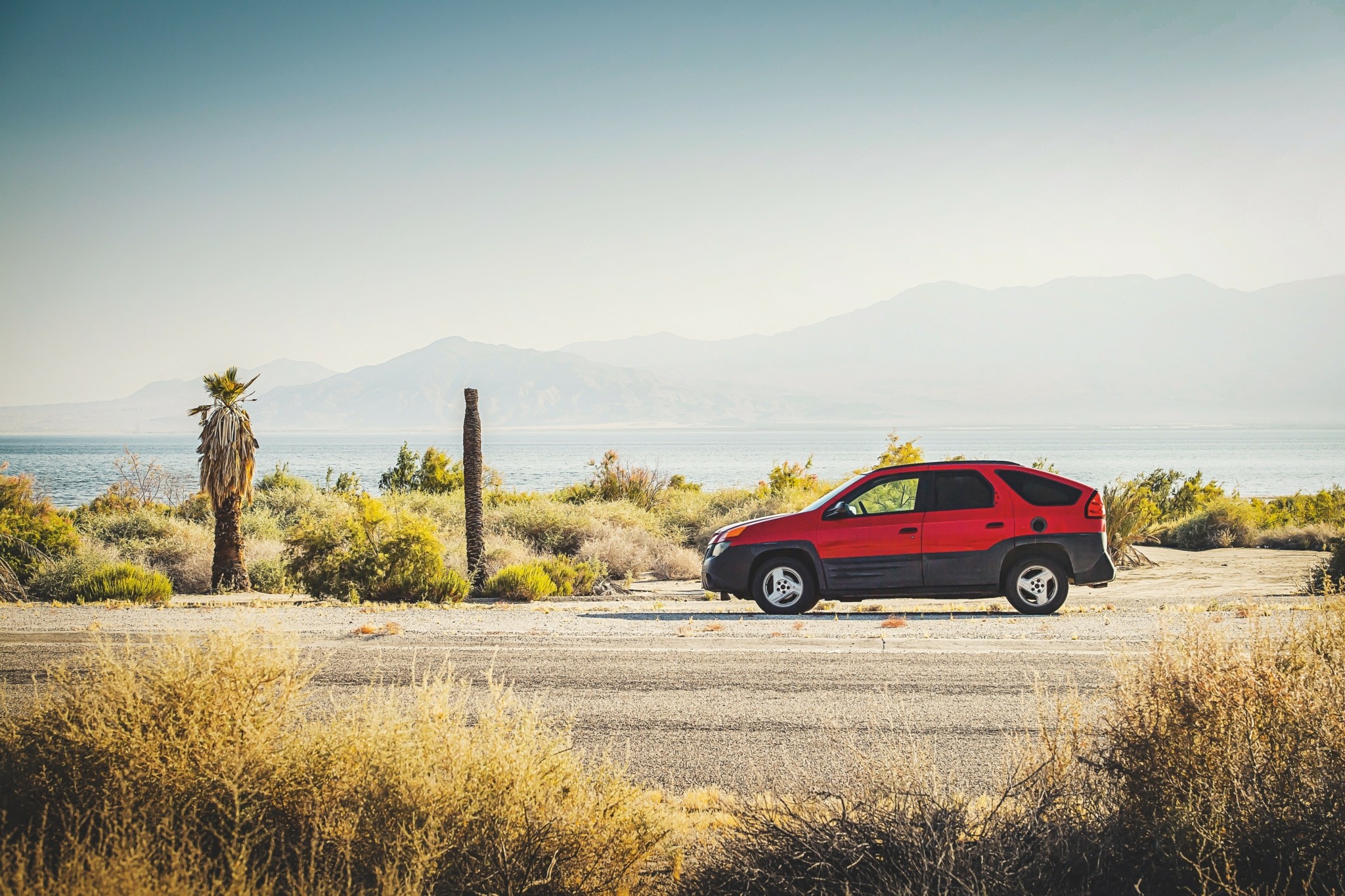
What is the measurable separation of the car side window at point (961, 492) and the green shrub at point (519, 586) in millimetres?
7331

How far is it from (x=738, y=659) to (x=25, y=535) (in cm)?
1641

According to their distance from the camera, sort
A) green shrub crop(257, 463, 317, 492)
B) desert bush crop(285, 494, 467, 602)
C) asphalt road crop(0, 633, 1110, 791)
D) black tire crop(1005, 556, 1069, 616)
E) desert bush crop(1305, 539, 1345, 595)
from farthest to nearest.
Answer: green shrub crop(257, 463, 317, 492) → desert bush crop(285, 494, 467, 602) → desert bush crop(1305, 539, 1345, 595) → black tire crop(1005, 556, 1069, 616) → asphalt road crop(0, 633, 1110, 791)

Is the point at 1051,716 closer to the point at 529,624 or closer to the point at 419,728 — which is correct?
the point at 419,728

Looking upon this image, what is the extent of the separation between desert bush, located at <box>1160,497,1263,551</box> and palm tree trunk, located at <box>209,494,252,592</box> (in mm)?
22188

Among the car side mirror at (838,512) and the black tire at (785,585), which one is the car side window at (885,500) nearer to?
the car side mirror at (838,512)

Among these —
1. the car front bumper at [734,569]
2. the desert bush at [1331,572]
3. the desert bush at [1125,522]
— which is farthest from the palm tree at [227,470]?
the desert bush at [1331,572]

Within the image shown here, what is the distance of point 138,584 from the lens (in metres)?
15.8

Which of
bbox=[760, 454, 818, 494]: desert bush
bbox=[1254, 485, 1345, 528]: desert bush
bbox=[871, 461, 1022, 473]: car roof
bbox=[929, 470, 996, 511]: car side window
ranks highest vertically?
bbox=[871, 461, 1022, 473]: car roof

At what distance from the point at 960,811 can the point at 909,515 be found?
8.42 metres

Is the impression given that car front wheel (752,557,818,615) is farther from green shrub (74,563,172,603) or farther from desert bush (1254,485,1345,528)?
desert bush (1254,485,1345,528)

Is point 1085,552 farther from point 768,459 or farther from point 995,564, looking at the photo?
point 768,459

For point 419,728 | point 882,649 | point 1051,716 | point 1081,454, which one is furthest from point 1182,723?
point 1081,454

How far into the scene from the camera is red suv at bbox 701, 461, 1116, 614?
38.4 ft

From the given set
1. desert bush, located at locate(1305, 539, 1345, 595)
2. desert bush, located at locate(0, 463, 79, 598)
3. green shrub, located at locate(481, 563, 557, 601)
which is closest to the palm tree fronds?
desert bush, located at locate(0, 463, 79, 598)
